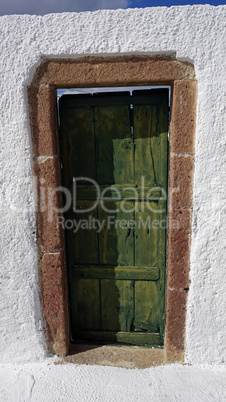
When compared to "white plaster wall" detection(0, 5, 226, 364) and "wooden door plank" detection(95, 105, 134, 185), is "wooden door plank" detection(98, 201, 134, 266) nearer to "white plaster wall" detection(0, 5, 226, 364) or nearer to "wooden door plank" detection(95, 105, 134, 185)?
"wooden door plank" detection(95, 105, 134, 185)

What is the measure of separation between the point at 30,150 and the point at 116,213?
0.79 m

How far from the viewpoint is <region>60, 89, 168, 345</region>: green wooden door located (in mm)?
2053

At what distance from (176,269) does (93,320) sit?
2.94 feet

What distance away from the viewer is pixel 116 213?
2.17 m

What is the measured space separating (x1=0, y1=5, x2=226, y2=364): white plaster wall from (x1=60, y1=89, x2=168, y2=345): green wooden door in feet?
1.00

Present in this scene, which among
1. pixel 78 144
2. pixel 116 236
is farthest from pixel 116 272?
pixel 78 144

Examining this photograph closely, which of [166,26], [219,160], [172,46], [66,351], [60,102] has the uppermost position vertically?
[166,26]

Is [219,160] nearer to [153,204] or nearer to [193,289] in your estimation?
[153,204]

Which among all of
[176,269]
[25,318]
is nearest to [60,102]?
[176,269]

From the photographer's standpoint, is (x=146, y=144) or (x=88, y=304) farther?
(x=88, y=304)

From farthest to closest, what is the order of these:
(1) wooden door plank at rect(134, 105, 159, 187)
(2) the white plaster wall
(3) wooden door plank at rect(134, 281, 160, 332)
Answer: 1. (3) wooden door plank at rect(134, 281, 160, 332)
2. (1) wooden door plank at rect(134, 105, 159, 187)
3. (2) the white plaster wall

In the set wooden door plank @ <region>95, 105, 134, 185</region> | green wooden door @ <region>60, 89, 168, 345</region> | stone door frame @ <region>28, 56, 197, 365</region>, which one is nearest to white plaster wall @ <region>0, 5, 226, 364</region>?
stone door frame @ <region>28, 56, 197, 365</region>

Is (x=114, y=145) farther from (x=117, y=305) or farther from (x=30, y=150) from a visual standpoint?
(x=117, y=305)

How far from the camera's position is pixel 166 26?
1741mm
